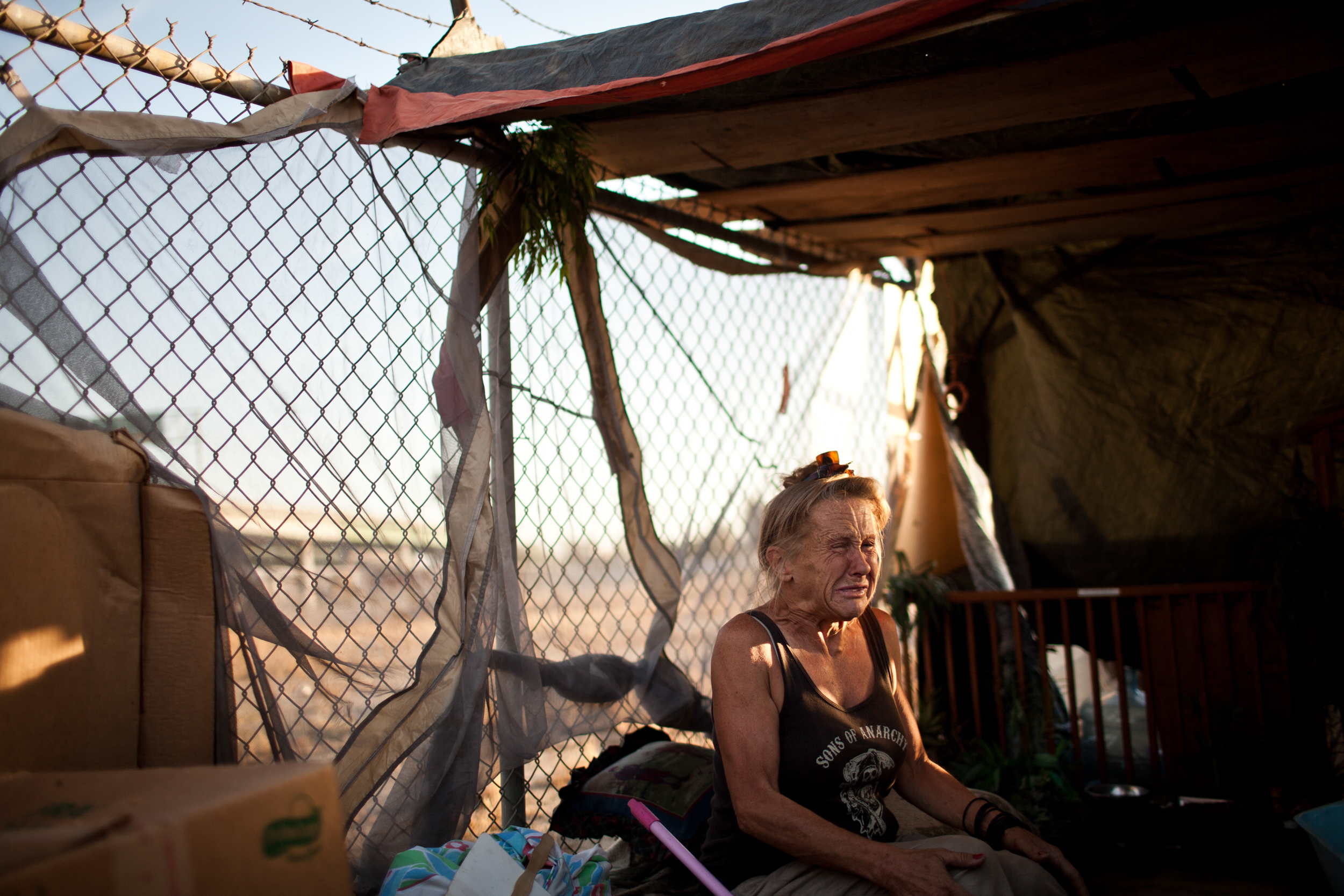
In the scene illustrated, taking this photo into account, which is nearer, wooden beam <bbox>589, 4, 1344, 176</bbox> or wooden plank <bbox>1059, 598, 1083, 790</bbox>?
wooden beam <bbox>589, 4, 1344, 176</bbox>

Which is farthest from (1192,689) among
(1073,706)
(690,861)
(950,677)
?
(690,861)

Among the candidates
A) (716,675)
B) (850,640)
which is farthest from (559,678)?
(850,640)

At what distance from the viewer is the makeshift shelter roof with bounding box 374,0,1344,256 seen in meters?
2.18

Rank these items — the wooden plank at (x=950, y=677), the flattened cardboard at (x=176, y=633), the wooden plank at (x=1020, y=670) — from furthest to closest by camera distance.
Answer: the wooden plank at (x=950, y=677) → the wooden plank at (x=1020, y=670) → the flattened cardboard at (x=176, y=633)

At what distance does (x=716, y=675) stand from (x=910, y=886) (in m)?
0.60

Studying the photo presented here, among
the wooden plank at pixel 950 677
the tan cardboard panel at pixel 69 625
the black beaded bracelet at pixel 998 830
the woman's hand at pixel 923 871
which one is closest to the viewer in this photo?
the tan cardboard panel at pixel 69 625

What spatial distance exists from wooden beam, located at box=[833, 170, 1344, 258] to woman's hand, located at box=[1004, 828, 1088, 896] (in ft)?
9.38

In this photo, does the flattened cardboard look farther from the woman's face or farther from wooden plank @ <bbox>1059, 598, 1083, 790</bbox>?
wooden plank @ <bbox>1059, 598, 1083, 790</bbox>

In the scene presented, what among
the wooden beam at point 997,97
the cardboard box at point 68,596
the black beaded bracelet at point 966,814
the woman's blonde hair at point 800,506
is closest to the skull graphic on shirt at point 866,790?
the black beaded bracelet at point 966,814

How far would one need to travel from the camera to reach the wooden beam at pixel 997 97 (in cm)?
230

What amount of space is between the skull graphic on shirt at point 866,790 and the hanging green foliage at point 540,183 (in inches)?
62.4

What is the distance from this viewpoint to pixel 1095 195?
12.5ft

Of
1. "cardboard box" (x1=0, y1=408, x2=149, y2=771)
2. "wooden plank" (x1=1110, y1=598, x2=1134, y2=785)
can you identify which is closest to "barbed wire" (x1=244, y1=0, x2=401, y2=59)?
"cardboard box" (x1=0, y1=408, x2=149, y2=771)

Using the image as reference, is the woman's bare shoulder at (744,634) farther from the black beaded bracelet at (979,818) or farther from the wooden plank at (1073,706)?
the wooden plank at (1073,706)
